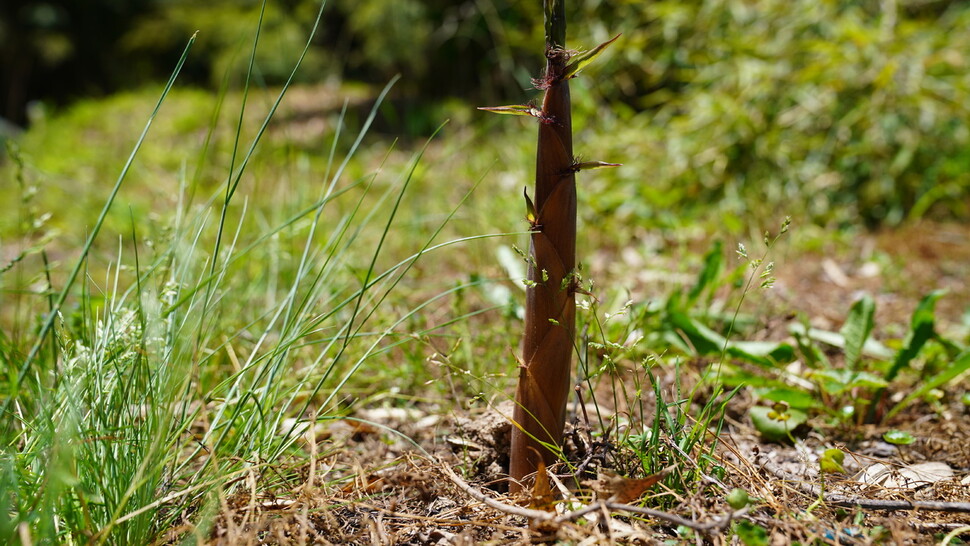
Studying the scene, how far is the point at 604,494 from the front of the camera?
2.93ft

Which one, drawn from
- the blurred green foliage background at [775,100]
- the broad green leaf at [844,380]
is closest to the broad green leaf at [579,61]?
the broad green leaf at [844,380]

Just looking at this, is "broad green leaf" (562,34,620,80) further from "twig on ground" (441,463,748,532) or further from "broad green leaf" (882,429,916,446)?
"broad green leaf" (882,429,916,446)

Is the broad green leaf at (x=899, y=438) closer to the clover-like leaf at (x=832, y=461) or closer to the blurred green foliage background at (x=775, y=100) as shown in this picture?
the clover-like leaf at (x=832, y=461)

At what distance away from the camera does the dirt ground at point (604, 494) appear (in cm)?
87

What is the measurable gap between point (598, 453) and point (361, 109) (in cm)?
541

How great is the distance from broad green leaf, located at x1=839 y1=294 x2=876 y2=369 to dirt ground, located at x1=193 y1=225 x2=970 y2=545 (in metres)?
0.15

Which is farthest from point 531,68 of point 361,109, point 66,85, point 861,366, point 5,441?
point 66,85

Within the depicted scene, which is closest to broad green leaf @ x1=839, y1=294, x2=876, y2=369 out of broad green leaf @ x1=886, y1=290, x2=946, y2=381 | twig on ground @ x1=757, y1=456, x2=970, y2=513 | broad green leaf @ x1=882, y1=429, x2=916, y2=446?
broad green leaf @ x1=886, y1=290, x2=946, y2=381

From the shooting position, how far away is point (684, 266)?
2.16 metres

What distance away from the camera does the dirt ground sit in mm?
873

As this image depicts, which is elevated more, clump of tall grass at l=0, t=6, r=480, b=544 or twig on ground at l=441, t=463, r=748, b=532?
clump of tall grass at l=0, t=6, r=480, b=544

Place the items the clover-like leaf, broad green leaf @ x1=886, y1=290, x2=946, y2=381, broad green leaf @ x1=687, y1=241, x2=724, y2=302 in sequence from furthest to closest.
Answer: broad green leaf @ x1=687, y1=241, x2=724, y2=302, broad green leaf @ x1=886, y1=290, x2=946, y2=381, the clover-like leaf

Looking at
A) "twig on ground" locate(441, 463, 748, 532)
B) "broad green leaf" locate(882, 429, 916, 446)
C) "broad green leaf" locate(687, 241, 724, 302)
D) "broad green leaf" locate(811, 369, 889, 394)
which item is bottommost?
"broad green leaf" locate(882, 429, 916, 446)

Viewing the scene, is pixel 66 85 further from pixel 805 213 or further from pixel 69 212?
pixel 805 213
